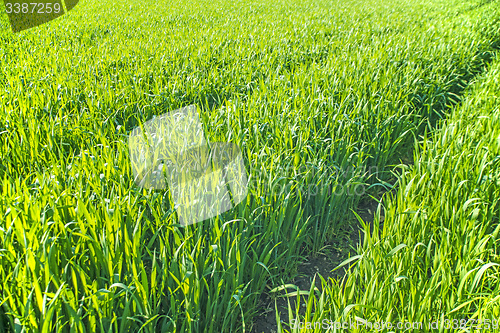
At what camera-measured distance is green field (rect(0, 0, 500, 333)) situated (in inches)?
51.1

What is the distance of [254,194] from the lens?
181 cm

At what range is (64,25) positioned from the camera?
735 centimetres

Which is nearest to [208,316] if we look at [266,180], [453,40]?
[266,180]

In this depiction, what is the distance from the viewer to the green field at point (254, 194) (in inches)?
51.1

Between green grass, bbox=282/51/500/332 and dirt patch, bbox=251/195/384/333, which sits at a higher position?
green grass, bbox=282/51/500/332

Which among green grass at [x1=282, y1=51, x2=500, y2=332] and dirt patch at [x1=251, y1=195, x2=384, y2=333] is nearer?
green grass at [x1=282, y1=51, x2=500, y2=332]

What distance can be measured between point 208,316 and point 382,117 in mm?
2224

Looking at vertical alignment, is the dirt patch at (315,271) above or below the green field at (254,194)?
below

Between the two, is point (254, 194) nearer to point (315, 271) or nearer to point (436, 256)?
point (315, 271)

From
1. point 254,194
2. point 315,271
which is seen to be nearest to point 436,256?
point 315,271

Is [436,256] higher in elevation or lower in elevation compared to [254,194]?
lower

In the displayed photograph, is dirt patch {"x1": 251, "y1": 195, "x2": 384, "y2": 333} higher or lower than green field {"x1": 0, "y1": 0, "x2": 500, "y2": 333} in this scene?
lower

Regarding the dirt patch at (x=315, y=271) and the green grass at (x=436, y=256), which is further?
the dirt patch at (x=315, y=271)

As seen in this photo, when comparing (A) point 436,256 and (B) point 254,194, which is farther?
(B) point 254,194
